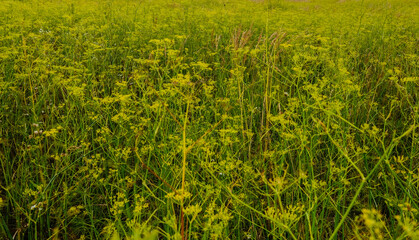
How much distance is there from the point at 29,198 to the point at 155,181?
683 mm

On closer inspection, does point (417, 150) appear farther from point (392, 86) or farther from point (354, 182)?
point (392, 86)

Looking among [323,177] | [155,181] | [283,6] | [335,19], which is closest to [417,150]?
[323,177]

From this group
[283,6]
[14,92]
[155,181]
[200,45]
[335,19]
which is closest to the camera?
[155,181]

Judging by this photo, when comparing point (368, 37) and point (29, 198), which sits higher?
point (368, 37)

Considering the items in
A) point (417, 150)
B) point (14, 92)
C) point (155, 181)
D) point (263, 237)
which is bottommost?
point (263, 237)

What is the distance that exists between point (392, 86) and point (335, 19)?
3.12 meters

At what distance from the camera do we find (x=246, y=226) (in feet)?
5.12

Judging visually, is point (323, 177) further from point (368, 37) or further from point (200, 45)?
point (368, 37)

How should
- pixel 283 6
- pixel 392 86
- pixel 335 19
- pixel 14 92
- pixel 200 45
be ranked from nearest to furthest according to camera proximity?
pixel 14 92
pixel 392 86
pixel 200 45
pixel 335 19
pixel 283 6

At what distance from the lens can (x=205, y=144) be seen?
1449 millimetres

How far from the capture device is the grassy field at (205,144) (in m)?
1.34

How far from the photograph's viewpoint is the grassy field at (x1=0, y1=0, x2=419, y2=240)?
1.34 m

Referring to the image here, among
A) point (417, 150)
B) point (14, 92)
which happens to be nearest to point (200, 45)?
point (14, 92)

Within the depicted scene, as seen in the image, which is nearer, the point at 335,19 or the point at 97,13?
the point at 97,13
